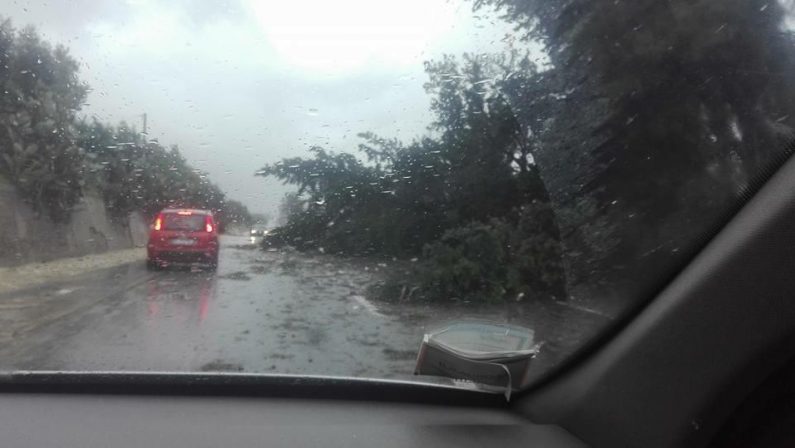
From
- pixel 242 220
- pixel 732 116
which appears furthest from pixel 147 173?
pixel 732 116

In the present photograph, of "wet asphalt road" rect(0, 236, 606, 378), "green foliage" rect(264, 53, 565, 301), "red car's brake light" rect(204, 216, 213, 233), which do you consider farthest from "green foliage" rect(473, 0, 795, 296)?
"red car's brake light" rect(204, 216, 213, 233)

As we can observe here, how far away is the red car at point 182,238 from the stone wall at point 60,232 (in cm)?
13

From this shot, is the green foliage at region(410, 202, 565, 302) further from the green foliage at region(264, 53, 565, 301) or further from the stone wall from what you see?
the stone wall

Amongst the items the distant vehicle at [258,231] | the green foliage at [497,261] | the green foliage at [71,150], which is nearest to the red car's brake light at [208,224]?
the green foliage at [71,150]

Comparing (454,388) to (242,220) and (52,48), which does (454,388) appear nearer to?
(242,220)

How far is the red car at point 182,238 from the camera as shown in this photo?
5480mm

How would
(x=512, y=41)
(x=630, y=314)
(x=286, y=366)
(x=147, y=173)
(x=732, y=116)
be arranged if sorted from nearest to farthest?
1. (x=732, y=116)
2. (x=630, y=314)
3. (x=512, y=41)
4. (x=286, y=366)
5. (x=147, y=173)

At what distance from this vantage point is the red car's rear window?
5.47 meters

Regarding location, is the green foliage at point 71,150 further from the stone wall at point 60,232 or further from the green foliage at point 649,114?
the green foliage at point 649,114

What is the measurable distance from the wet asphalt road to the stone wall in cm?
31

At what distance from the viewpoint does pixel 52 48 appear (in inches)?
195

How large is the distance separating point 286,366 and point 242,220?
120 cm

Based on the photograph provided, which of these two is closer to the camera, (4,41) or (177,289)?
(4,41)

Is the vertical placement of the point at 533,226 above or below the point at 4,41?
below
